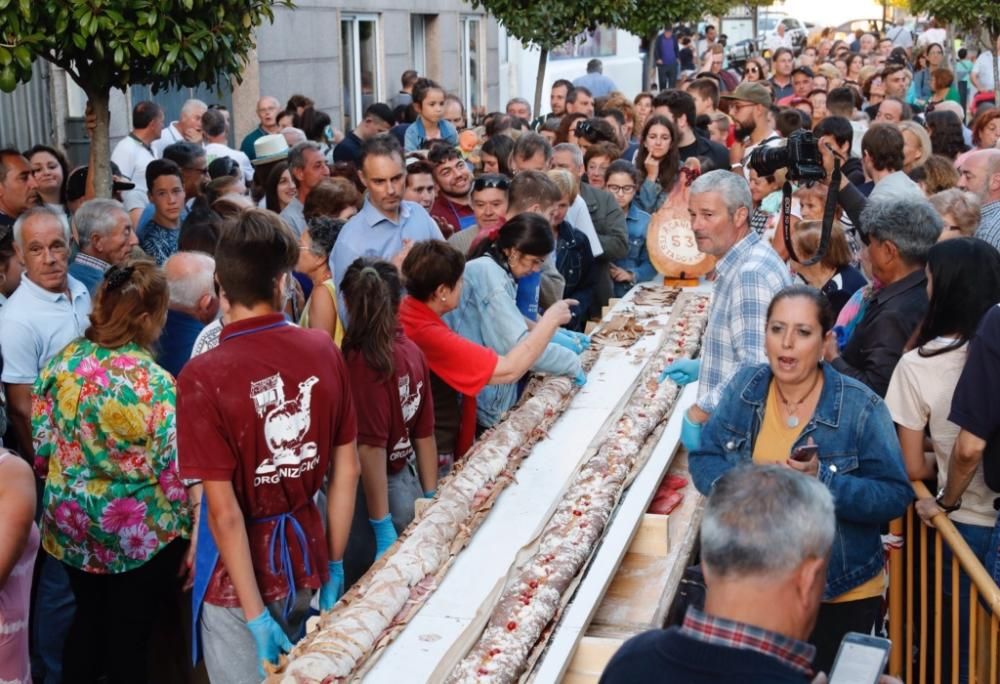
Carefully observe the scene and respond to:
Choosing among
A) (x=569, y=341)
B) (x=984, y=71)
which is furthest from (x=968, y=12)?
(x=569, y=341)

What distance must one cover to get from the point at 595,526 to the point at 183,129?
25.8ft

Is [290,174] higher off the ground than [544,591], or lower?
higher

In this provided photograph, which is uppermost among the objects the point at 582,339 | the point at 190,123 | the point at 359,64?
the point at 359,64

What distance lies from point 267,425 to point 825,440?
1.70 meters

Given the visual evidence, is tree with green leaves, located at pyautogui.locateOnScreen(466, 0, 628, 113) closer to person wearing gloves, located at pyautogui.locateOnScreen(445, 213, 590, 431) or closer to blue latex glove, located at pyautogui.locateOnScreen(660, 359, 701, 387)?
person wearing gloves, located at pyautogui.locateOnScreen(445, 213, 590, 431)

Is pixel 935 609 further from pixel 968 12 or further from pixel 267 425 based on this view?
pixel 968 12

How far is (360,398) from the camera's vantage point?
15.9 feet

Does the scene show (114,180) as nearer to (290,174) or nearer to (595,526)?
(290,174)

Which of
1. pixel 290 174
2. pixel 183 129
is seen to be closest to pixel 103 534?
pixel 290 174

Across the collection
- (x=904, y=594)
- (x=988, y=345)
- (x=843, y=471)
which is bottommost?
(x=904, y=594)

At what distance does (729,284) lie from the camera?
4684mm

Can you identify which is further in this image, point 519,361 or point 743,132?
point 743,132

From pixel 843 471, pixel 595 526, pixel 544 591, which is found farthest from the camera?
pixel 595 526

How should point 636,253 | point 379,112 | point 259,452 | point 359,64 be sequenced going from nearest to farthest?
1. point 259,452
2. point 636,253
3. point 379,112
4. point 359,64
